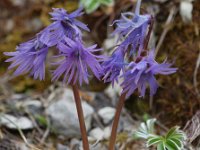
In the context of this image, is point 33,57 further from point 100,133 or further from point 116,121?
point 100,133

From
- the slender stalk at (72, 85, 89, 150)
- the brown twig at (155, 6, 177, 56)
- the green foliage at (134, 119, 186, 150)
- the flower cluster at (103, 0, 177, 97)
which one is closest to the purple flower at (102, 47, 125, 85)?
the flower cluster at (103, 0, 177, 97)

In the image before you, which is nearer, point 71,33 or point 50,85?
point 71,33

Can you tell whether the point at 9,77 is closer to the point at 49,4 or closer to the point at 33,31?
the point at 33,31

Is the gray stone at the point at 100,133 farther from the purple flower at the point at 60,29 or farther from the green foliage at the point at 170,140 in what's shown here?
the purple flower at the point at 60,29

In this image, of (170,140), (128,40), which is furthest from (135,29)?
(170,140)

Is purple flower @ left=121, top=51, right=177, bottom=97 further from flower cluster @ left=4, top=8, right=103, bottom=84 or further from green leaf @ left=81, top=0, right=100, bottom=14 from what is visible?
green leaf @ left=81, top=0, right=100, bottom=14

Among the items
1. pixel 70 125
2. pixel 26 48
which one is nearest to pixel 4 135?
pixel 70 125
